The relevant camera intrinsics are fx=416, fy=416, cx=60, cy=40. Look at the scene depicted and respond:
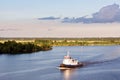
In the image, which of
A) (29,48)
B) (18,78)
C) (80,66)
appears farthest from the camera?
(29,48)

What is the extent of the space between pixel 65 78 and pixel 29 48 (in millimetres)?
60027

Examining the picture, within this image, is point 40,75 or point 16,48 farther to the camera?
point 16,48

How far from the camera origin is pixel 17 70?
60.5 meters

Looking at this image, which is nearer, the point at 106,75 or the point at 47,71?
the point at 106,75

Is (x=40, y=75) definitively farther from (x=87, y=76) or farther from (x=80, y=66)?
(x=80, y=66)

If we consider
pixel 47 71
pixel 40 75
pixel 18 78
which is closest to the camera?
pixel 18 78

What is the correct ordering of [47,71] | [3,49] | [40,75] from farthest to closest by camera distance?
[3,49] < [47,71] < [40,75]

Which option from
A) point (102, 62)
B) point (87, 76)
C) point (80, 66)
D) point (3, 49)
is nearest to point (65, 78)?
point (87, 76)

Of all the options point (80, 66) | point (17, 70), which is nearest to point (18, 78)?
point (17, 70)

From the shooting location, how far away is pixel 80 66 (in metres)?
64.9

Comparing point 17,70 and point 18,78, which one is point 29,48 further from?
point 18,78

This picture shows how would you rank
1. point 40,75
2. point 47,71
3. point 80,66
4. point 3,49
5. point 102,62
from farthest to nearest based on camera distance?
1. point 3,49
2. point 102,62
3. point 80,66
4. point 47,71
5. point 40,75

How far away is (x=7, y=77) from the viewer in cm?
5191

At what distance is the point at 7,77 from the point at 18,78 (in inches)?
70.1
